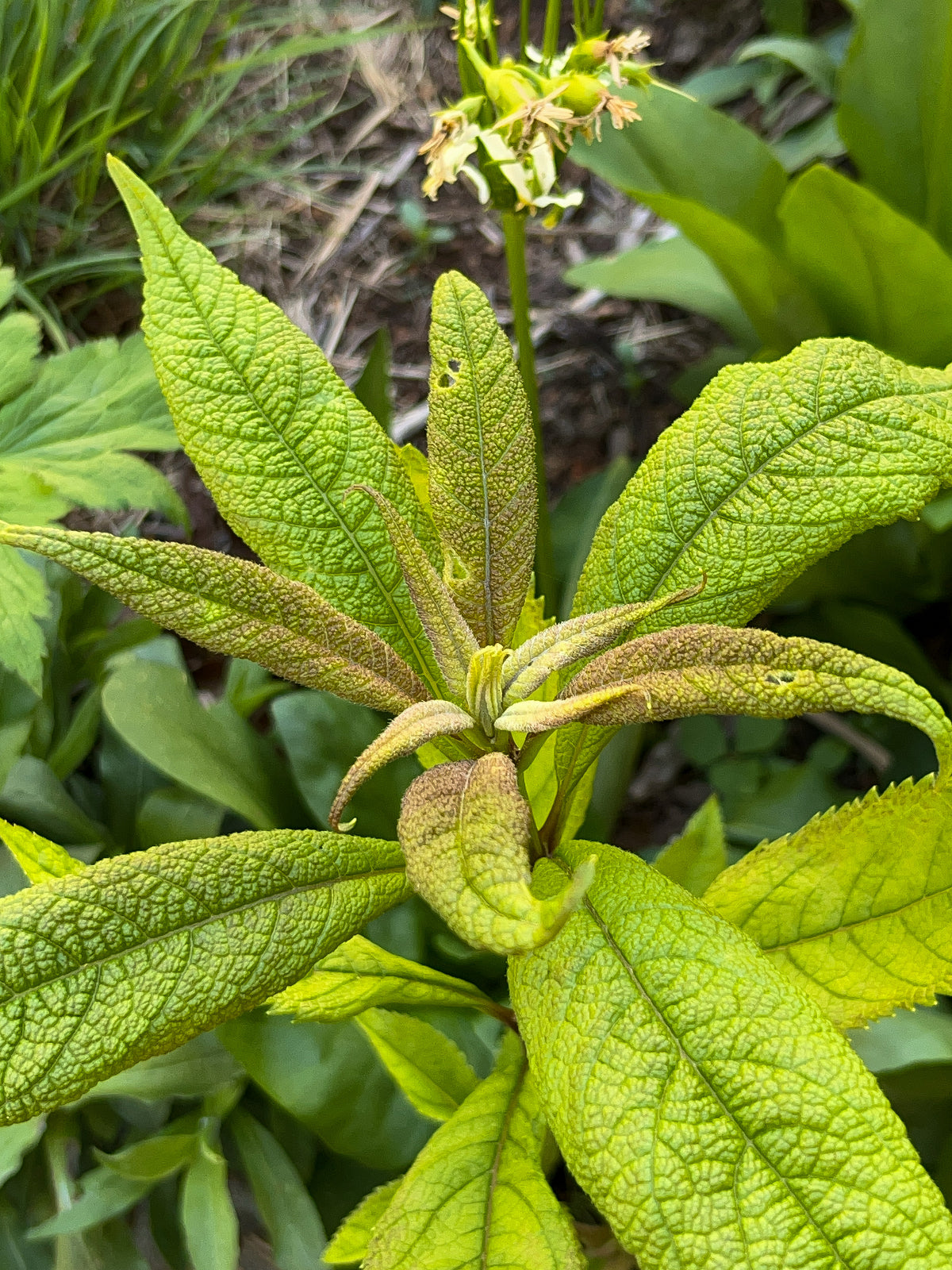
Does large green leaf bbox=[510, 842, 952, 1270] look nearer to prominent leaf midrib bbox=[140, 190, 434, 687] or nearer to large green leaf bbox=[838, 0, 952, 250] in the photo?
prominent leaf midrib bbox=[140, 190, 434, 687]

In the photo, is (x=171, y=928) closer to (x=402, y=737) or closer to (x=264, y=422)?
(x=402, y=737)

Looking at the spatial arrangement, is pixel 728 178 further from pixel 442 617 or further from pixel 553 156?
pixel 442 617

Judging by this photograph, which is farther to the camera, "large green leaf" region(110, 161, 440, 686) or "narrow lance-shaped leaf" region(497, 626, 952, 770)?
"large green leaf" region(110, 161, 440, 686)

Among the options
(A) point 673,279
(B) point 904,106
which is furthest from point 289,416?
(B) point 904,106

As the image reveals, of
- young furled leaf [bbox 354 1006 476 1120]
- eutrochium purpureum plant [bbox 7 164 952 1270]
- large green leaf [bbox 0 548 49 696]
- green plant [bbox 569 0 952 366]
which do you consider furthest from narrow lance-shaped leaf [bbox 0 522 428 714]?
green plant [bbox 569 0 952 366]

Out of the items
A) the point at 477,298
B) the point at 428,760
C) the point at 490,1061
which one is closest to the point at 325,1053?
the point at 490,1061
